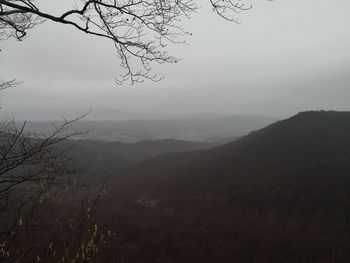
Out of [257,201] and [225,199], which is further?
[225,199]

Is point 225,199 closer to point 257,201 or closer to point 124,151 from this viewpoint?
point 257,201

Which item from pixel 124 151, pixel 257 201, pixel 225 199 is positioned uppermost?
pixel 257 201

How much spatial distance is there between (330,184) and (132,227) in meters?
14.3

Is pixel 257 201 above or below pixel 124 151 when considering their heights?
above

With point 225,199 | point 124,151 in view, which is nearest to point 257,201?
point 225,199

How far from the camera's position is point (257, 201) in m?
25.3

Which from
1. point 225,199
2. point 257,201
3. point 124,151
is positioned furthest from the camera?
point 124,151

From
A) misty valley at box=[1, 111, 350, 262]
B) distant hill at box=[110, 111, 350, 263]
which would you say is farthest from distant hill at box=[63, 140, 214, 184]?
distant hill at box=[110, 111, 350, 263]

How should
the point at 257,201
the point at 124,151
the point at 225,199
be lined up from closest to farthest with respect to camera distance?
1. the point at 257,201
2. the point at 225,199
3. the point at 124,151

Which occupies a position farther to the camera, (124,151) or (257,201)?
(124,151)

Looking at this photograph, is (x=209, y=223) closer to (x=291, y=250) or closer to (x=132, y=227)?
(x=132, y=227)

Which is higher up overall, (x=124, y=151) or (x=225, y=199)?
(x=225, y=199)

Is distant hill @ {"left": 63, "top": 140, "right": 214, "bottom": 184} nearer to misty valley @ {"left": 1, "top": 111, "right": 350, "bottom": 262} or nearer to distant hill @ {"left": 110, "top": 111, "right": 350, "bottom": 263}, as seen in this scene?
misty valley @ {"left": 1, "top": 111, "right": 350, "bottom": 262}

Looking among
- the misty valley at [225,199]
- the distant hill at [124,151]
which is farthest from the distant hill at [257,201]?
the distant hill at [124,151]
